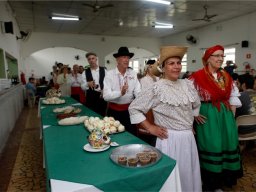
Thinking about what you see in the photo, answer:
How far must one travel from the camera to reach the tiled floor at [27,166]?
8.21 ft

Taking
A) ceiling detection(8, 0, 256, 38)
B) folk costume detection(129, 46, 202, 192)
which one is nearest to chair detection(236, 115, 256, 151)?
folk costume detection(129, 46, 202, 192)

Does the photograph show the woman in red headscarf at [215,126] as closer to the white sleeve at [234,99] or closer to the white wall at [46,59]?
the white sleeve at [234,99]

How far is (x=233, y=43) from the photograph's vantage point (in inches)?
344

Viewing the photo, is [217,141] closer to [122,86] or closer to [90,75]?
[122,86]

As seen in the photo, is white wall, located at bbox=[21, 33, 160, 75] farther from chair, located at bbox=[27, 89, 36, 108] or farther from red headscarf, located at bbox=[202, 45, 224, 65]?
red headscarf, located at bbox=[202, 45, 224, 65]

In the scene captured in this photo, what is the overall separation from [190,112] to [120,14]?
6.68m

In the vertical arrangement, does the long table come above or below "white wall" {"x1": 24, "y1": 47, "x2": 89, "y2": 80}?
below

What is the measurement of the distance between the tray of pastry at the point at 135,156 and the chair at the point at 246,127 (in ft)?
5.20

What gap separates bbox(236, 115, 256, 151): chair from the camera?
256cm

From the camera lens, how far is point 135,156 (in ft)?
4.64

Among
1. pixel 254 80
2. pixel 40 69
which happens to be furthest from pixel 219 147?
pixel 40 69

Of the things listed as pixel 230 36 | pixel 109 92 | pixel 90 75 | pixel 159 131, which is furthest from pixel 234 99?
pixel 230 36

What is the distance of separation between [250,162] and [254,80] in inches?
84.6

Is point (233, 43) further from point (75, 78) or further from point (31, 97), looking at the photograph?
point (31, 97)
